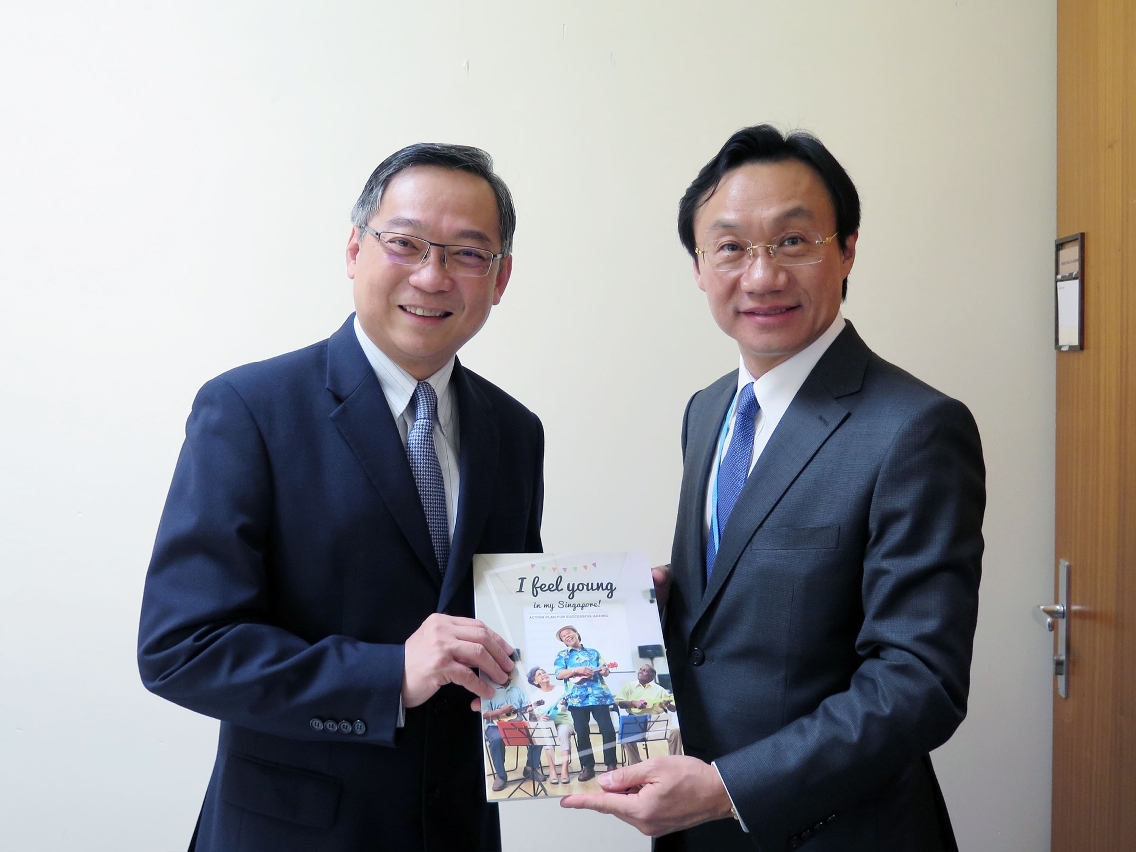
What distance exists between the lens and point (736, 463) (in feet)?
5.14

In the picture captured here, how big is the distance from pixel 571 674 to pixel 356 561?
0.40m

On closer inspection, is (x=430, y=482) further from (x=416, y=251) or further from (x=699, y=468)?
(x=699, y=468)

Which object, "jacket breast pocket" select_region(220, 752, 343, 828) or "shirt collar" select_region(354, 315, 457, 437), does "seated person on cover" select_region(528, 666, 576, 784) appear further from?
"shirt collar" select_region(354, 315, 457, 437)

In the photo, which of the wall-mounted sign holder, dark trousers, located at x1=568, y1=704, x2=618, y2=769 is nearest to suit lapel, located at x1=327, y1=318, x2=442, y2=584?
dark trousers, located at x1=568, y1=704, x2=618, y2=769

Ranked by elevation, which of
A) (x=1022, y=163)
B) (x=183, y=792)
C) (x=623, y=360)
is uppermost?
(x=1022, y=163)

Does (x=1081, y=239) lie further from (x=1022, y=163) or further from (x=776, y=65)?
(x=776, y=65)

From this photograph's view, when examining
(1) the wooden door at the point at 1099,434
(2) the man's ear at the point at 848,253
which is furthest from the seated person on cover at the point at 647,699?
(1) the wooden door at the point at 1099,434

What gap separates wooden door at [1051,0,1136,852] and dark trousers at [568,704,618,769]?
123 cm

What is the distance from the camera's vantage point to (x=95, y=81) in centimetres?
250

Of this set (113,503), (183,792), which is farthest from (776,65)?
(183,792)

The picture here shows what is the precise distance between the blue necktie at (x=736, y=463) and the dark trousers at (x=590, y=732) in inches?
12.9

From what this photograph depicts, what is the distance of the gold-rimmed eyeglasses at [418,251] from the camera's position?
150 centimetres

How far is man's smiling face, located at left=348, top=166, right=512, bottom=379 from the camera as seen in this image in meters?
1.49

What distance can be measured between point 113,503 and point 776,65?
235cm
